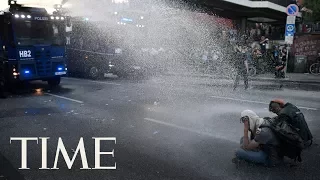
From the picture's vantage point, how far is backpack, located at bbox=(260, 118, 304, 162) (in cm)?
464

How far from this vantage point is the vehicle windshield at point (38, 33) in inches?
445

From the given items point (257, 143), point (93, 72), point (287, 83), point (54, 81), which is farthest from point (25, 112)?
point (287, 83)

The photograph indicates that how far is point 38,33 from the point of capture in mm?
11891

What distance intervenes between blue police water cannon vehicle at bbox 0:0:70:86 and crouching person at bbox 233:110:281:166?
887 centimetres

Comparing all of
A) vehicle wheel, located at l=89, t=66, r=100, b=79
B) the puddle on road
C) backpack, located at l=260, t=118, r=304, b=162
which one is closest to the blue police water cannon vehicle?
the puddle on road

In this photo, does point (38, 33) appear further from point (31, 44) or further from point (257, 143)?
point (257, 143)

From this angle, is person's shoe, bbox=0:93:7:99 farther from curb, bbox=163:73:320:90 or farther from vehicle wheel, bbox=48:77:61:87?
curb, bbox=163:73:320:90

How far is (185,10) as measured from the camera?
2644 cm

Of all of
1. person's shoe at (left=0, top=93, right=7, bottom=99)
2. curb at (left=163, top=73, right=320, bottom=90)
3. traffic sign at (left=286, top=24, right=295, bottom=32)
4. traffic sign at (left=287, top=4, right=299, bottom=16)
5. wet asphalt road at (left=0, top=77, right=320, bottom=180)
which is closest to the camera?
wet asphalt road at (left=0, top=77, right=320, bottom=180)

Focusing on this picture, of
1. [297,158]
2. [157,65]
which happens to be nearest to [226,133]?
[297,158]

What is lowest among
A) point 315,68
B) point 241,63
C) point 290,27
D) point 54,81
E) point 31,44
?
point 54,81

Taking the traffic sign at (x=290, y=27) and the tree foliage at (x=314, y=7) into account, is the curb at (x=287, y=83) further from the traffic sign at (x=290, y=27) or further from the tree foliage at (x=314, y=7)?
the tree foliage at (x=314, y=7)

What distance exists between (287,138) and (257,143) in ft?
1.50

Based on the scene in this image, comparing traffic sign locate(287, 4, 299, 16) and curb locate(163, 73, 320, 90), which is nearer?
curb locate(163, 73, 320, 90)
